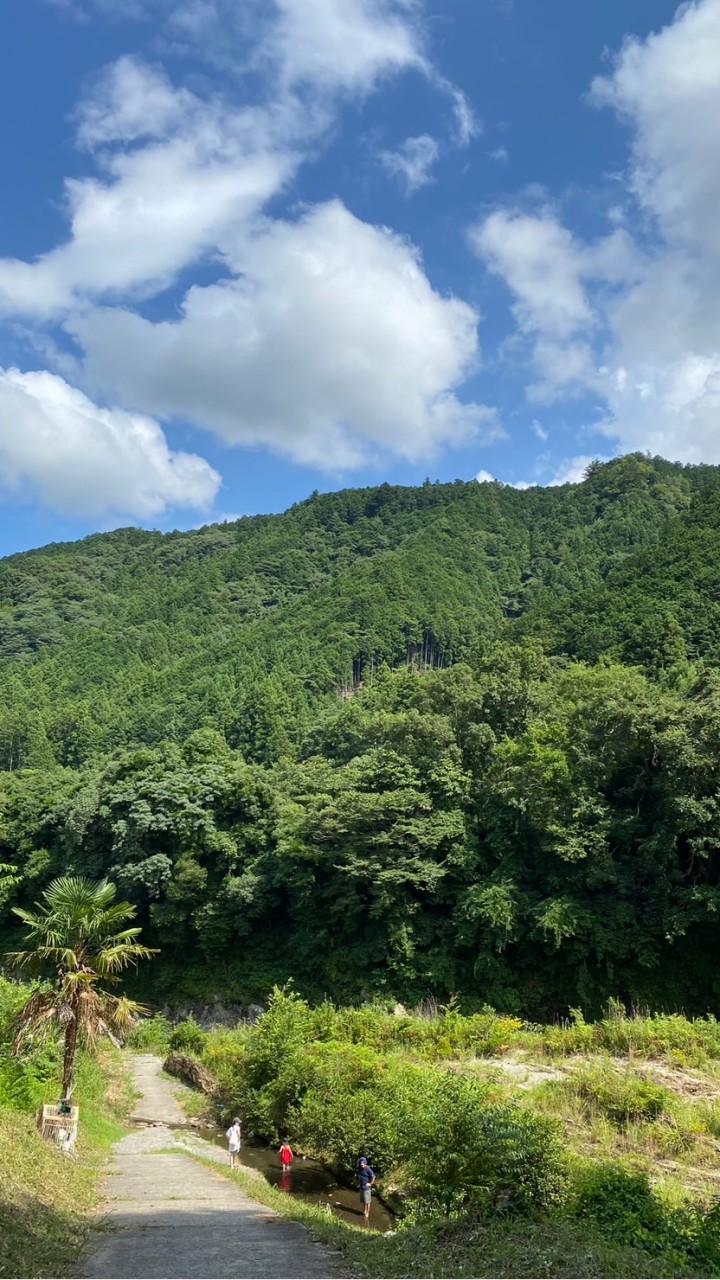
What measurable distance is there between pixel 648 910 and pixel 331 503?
142616 mm

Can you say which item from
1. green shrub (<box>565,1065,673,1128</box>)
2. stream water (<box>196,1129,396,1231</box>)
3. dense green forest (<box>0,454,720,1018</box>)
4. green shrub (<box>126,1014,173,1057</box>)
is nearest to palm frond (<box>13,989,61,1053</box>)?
dense green forest (<box>0,454,720,1018</box>)

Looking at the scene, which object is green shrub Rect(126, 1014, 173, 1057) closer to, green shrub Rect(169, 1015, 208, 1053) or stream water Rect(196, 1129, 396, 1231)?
green shrub Rect(169, 1015, 208, 1053)

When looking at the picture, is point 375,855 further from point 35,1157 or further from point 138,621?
point 138,621

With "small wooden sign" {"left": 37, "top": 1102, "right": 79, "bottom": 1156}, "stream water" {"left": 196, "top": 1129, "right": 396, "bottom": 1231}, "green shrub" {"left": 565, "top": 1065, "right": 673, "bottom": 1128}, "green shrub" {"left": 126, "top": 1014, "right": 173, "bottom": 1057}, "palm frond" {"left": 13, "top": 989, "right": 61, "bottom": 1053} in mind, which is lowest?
"green shrub" {"left": 126, "top": 1014, "right": 173, "bottom": 1057}

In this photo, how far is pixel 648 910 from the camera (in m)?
25.7

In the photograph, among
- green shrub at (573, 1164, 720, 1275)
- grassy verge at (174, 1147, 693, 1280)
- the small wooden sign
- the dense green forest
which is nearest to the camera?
grassy verge at (174, 1147, 693, 1280)

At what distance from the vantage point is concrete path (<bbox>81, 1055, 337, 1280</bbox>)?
345 inches

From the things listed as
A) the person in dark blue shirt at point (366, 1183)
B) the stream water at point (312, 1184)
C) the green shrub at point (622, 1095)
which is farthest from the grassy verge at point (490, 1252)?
the green shrub at point (622, 1095)

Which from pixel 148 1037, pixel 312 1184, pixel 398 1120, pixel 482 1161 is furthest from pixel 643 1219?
pixel 148 1037

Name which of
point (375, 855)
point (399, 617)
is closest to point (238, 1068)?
point (375, 855)

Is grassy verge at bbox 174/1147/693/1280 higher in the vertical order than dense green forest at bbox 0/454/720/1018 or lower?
lower

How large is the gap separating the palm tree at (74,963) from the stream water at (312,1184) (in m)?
5.25

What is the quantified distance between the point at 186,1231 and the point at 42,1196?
214 centimetres

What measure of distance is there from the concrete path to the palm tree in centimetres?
274
